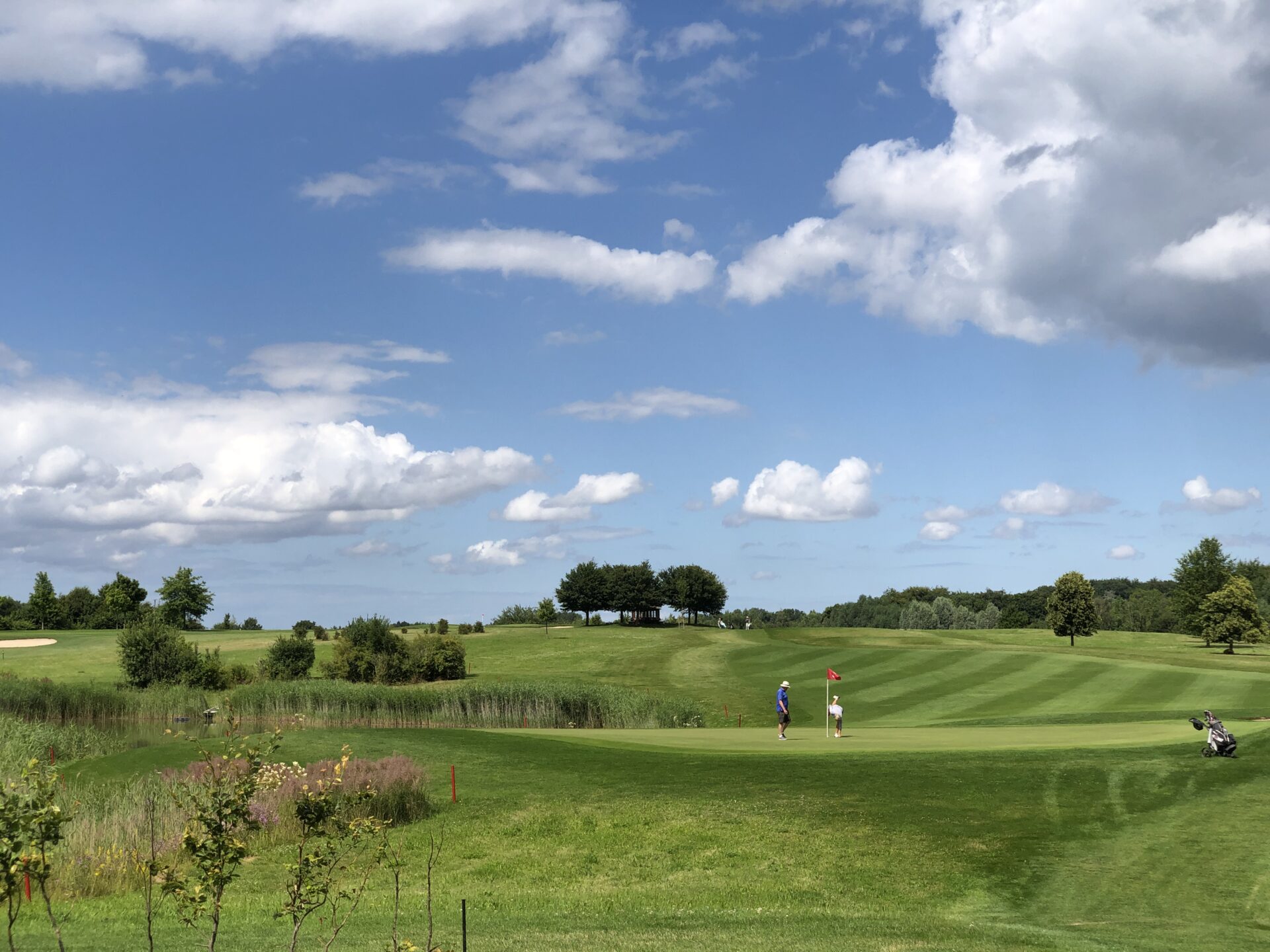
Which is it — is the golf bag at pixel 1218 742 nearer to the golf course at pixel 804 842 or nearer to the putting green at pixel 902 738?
the golf course at pixel 804 842

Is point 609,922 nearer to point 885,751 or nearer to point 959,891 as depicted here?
point 959,891

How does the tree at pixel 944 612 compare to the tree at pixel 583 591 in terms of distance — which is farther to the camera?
the tree at pixel 944 612

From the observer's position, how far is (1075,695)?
49.8 meters

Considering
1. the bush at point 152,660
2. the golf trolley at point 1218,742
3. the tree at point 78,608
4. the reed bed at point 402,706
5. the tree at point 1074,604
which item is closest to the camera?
the golf trolley at point 1218,742

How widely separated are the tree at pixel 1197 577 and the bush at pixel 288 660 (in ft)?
301

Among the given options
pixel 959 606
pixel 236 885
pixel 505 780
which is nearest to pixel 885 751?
pixel 505 780

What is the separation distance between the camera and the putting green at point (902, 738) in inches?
1202

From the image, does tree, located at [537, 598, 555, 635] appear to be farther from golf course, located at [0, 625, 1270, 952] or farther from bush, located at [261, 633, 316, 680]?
golf course, located at [0, 625, 1270, 952]

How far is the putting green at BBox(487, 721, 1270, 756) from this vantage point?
1202 inches

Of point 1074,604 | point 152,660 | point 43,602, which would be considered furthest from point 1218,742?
point 43,602

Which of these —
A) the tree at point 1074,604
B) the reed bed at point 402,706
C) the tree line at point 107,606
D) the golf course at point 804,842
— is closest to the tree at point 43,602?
the tree line at point 107,606

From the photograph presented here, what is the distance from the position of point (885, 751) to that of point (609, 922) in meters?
15.7

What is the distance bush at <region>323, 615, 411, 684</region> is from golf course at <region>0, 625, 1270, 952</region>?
31.6 meters

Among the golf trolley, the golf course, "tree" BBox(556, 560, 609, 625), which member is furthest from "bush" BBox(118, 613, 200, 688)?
"tree" BBox(556, 560, 609, 625)
